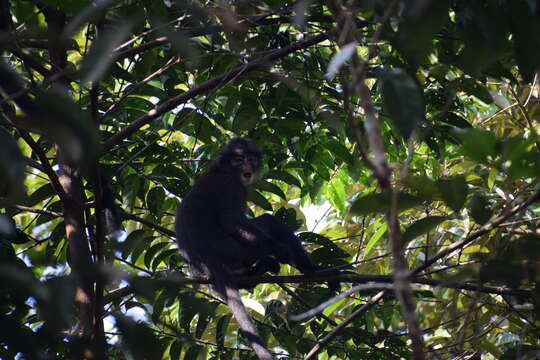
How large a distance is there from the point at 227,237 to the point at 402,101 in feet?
13.2

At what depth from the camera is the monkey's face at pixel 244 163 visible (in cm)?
573

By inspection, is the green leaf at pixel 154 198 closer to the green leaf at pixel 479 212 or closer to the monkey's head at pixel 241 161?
the monkey's head at pixel 241 161

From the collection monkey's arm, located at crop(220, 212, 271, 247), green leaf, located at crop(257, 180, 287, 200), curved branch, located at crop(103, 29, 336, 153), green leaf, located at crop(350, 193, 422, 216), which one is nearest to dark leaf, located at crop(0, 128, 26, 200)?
green leaf, located at crop(350, 193, 422, 216)

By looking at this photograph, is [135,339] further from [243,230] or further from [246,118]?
[243,230]

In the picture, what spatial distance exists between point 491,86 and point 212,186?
2651 millimetres

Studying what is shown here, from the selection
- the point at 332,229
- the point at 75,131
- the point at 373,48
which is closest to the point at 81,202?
the point at 373,48

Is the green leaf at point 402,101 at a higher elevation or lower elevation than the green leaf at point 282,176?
lower

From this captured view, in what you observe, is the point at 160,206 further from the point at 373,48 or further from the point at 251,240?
the point at 373,48

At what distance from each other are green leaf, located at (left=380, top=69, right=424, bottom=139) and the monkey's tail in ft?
7.46

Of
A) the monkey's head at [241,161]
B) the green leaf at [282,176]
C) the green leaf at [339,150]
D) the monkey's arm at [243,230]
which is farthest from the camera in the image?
the monkey's head at [241,161]

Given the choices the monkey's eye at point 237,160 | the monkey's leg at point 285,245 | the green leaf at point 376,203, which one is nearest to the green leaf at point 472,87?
the monkey's leg at point 285,245

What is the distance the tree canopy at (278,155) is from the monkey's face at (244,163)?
67cm

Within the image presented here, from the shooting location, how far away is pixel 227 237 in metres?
5.13

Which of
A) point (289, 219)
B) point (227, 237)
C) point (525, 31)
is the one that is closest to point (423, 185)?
point (525, 31)
